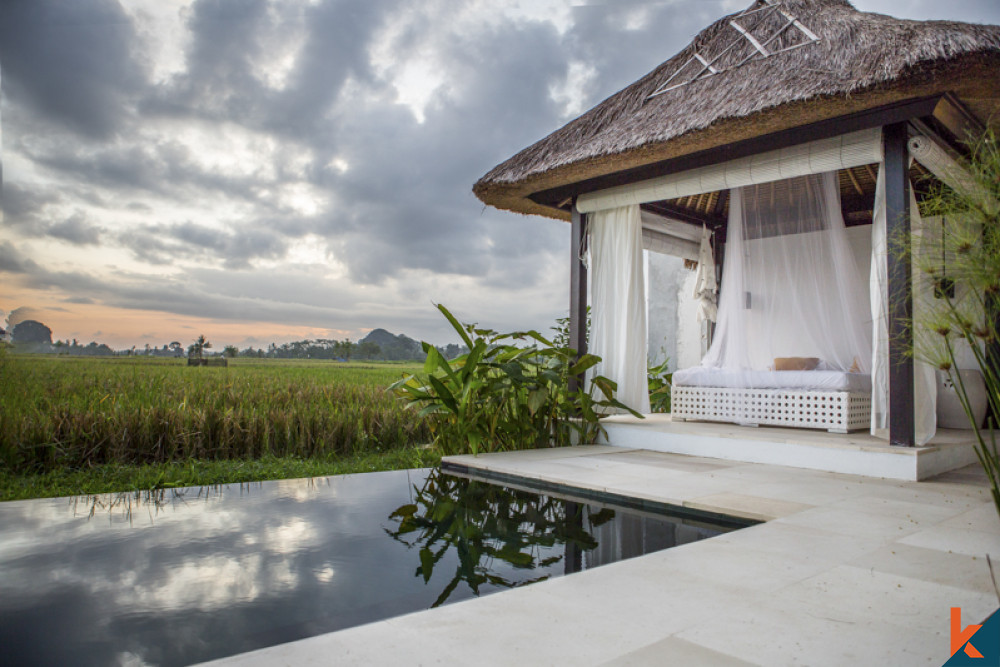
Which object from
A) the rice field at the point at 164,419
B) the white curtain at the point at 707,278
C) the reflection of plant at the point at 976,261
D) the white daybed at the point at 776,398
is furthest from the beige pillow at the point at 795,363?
the reflection of plant at the point at 976,261

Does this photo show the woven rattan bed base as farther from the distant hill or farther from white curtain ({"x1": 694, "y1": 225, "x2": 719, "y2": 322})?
the distant hill

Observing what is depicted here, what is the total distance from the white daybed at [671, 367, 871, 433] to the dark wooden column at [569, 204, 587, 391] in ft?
3.25

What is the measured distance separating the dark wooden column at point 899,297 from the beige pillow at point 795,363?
4.97ft

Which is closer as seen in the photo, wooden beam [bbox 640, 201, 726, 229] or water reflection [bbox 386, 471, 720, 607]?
water reflection [bbox 386, 471, 720, 607]

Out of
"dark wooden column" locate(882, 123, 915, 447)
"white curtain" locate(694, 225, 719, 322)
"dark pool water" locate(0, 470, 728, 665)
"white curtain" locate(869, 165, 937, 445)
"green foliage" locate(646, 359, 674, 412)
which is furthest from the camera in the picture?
"green foliage" locate(646, 359, 674, 412)

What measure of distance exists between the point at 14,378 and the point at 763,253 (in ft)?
18.1

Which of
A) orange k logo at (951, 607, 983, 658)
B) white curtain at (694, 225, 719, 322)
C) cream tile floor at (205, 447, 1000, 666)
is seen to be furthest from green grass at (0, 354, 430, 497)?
orange k logo at (951, 607, 983, 658)

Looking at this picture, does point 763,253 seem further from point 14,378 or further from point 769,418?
point 14,378

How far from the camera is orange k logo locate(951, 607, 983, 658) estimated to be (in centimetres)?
130

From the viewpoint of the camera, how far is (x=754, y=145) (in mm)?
4258

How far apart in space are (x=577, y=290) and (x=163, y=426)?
3.35m

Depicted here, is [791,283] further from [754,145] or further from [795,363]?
[754,145]

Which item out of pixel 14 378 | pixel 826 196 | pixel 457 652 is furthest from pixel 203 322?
pixel 457 652

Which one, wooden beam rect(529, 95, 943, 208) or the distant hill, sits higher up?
wooden beam rect(529, 95, 943, 208)
